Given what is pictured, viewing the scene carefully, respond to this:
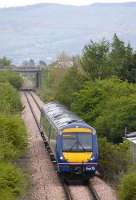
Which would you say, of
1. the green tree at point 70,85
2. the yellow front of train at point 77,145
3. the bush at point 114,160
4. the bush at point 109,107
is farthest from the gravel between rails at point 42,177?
the green tree at point 70,85

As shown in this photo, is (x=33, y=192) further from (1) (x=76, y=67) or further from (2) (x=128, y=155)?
(1) (x=76, y=67)

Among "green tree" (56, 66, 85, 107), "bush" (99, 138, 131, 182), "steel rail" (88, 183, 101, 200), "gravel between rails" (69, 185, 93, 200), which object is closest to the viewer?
"steel rail" (88, 183, 101, 200)

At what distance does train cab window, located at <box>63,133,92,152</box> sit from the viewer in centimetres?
2664

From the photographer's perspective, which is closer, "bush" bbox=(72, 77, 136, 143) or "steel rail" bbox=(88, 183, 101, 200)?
"steel rail" bbox=(88, 183, 101, 200)

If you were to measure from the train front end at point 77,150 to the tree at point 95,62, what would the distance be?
29.1 metres

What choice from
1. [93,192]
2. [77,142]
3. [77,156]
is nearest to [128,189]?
[93,192]

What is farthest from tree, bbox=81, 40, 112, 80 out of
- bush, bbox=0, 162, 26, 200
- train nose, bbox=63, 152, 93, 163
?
bush, bbox=0, 162, 26, 200

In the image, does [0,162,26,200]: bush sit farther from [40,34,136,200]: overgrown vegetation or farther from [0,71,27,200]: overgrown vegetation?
[40,34,136,200]: overgrown vegetation

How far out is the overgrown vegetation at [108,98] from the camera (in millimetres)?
28531

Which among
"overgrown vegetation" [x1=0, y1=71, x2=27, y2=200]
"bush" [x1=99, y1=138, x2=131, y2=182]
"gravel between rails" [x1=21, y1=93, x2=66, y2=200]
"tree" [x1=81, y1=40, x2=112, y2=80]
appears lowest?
"gravel between rails" [x1=21, y1=93, x2=66, y2=200]

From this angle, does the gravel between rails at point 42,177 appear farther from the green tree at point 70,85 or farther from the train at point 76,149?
the green tree at point 70,85

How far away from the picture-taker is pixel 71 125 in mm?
27109

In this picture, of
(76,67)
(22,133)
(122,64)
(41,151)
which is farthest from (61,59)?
(22,133)

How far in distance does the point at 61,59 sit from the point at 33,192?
80.9m
